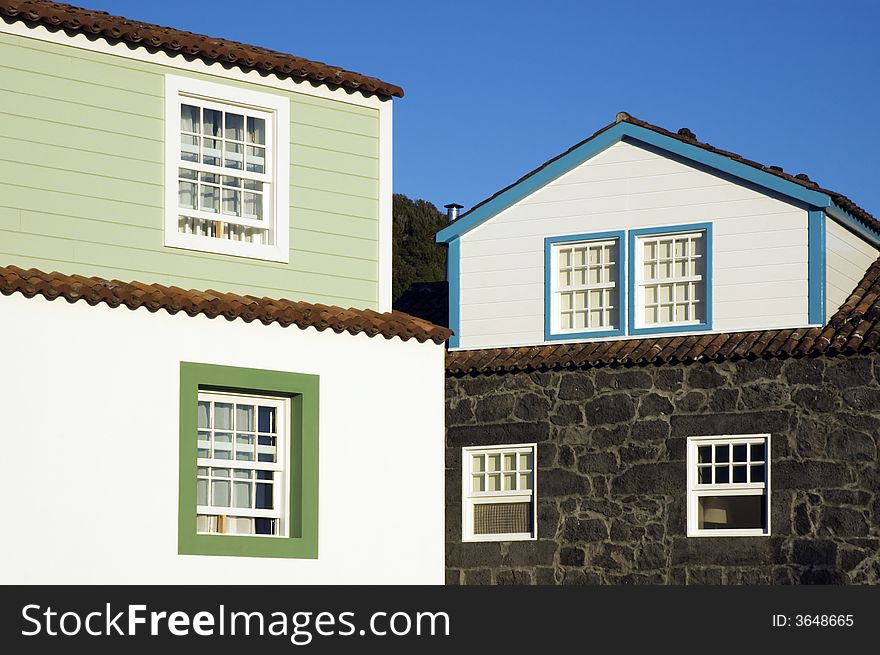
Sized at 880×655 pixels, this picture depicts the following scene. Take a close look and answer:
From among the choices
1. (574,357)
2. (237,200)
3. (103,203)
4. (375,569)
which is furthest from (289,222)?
(574,357)

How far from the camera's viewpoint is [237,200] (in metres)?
19.3

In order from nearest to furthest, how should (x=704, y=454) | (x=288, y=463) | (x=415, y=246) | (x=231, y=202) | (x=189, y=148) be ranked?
(x=288, y=463) < (x=189, y=148) < (x=231, y=202) < (x=704, y=454) < (x=415, y=246)

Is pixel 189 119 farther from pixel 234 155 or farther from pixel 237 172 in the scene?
pixel 237 172

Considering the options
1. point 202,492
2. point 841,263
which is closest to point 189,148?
point 202,492

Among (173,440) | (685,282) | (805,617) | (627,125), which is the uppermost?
(627,125)

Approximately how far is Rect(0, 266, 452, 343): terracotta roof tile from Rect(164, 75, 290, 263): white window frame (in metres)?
0.58

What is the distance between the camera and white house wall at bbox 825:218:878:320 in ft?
76.4

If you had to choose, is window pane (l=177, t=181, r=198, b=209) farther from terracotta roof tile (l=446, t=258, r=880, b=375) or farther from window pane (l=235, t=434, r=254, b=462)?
terracotta roof tile (l=446, t=258, r=880, b=375)

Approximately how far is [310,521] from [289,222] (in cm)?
322

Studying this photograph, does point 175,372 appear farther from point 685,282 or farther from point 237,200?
point 685,282

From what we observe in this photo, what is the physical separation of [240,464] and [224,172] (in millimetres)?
3082

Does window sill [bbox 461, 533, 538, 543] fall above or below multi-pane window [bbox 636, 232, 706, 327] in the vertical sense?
below

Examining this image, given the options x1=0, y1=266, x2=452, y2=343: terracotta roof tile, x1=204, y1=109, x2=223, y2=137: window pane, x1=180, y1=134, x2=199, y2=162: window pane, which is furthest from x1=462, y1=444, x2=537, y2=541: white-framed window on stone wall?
x1=180, y1=134, x2=199, y2=162: window pane

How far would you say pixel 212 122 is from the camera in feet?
62.9
